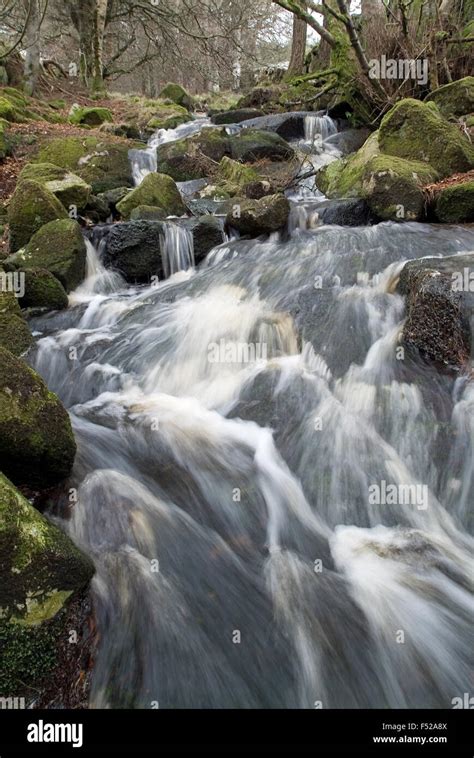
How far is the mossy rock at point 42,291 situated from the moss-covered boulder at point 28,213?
1.25 metres

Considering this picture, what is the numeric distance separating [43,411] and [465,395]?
3260 millimetres


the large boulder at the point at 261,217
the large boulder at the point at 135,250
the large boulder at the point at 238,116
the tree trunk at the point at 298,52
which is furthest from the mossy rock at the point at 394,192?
the tree trunk at the point at 298,52

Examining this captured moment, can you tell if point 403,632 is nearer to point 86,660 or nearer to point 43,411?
point 86,660

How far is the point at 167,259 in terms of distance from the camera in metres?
7.61

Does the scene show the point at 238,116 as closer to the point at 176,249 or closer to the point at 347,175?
the point at 347,175

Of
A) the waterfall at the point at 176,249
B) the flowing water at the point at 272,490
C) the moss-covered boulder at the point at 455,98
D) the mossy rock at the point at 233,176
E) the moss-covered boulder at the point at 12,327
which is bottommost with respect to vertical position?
the flowing water at the point at 272,490

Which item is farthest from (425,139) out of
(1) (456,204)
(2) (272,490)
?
(2) (272,490)

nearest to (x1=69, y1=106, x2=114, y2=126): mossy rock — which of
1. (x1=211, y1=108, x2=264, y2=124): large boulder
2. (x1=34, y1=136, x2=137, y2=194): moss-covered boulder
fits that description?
(x1=211, y1=108, x2=264, y2=124): large boulder

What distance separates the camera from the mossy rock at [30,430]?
300cm

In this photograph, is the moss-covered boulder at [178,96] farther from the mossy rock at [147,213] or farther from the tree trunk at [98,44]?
the mossy rock at [147,213]

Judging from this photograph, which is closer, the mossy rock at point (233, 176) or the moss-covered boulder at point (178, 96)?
the mossy rock at point (233, 176)

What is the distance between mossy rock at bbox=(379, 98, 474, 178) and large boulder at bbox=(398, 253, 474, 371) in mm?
4373

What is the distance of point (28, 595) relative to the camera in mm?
2232
